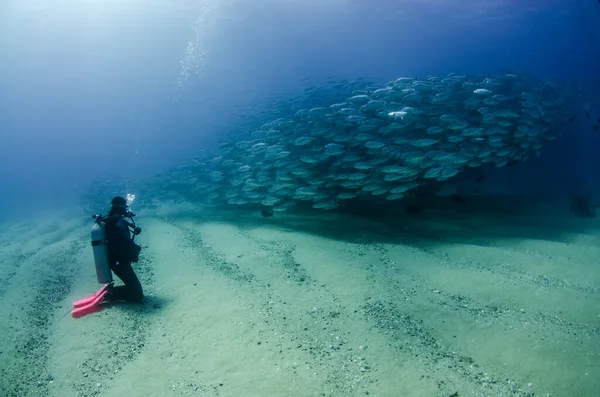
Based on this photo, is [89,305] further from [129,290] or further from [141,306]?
[141,306]

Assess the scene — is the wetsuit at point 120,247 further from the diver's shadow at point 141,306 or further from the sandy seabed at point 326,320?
the sandy seabed at point 326,320

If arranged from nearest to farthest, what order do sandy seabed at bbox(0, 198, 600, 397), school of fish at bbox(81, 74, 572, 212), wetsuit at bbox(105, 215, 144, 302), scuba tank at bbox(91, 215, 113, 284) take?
sandy seabed at bbox(0, 198, 600, 397)
scuba tank at bbox(91, 215, 113, 284)
wetsuit at bbox(105, 215, 144, 302)
school of fish at bbox(81, 74, 572, 212)

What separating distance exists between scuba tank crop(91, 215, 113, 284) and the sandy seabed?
0.68m

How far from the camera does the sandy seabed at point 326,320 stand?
359 cm

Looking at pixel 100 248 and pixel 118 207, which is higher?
pixel 118 207

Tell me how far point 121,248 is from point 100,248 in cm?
30

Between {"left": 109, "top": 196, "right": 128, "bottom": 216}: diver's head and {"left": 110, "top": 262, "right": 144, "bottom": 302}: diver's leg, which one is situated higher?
{"left": 109, "top": 196, "right": 128, "bottom": 216}: diver's head

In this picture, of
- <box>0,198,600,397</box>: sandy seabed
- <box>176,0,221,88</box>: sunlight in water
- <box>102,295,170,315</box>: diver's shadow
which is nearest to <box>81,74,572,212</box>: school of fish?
<box>0,198,600,397</box>: sandy seabed

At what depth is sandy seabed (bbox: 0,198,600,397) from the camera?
359 cm

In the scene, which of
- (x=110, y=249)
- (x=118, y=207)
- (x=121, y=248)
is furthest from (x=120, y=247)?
(x=118, y=207)

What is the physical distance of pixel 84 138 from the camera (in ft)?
211

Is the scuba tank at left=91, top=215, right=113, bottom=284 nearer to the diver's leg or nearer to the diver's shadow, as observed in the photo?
the diver's leg

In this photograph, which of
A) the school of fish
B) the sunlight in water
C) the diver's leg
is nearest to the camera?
the diver's leg

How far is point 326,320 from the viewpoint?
15.3ft
